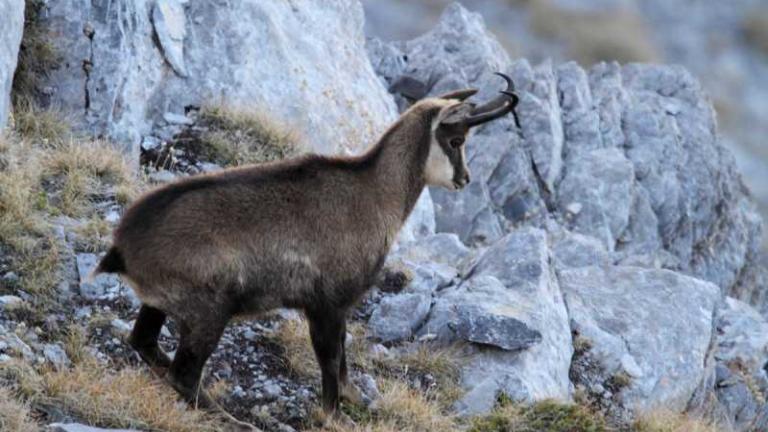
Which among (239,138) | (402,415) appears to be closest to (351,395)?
(402,415)

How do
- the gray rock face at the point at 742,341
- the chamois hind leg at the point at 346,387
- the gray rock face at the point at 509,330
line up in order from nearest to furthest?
1. the chamois hind leg at the point at 346,387
2. the gray rock face at the point at 509,330
3. the gray rock face at the point at 742,341

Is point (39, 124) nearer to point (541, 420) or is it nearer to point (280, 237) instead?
point (280, 237)

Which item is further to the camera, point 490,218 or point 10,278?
point 490,218

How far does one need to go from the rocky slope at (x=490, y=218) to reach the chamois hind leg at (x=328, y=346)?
41cm

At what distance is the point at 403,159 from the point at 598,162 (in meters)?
13.2

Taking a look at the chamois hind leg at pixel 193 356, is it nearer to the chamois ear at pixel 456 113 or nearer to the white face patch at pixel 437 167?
the white face patch at pixel 437 167

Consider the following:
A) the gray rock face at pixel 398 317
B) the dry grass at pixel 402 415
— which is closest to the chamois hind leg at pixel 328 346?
the dry grass at pixel 402 415

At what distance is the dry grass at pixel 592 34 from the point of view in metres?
59.0

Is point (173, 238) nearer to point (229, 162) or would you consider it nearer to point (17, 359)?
point (17, 359)

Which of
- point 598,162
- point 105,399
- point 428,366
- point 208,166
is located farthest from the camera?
point 598,162

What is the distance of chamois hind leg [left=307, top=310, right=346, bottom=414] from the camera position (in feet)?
30.7

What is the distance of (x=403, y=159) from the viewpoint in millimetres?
10047

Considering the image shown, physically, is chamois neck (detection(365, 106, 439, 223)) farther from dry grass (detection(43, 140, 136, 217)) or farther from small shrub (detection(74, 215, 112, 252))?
dry grass (detection(43, 140, 136, 217))

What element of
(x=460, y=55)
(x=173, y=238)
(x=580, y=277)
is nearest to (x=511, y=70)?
(x=460, y=55)
